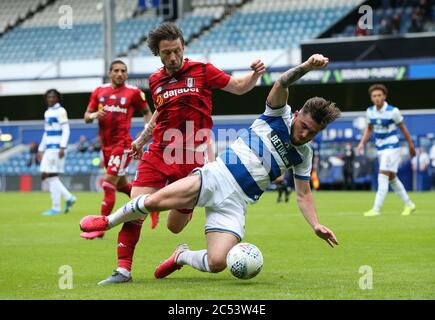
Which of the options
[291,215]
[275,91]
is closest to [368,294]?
[275,91]

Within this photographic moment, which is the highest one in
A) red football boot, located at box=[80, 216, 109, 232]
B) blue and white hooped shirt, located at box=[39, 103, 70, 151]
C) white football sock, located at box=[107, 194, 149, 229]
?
blue and white hooped shirt, located at box=[39, 103, 70, 151]

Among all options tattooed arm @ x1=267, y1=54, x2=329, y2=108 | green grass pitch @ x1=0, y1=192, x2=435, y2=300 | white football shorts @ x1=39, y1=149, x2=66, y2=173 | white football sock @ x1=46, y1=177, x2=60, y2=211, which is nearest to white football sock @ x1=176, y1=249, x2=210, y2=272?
green grass pitch @ x1=0, y1=192, x2=435, y2=300

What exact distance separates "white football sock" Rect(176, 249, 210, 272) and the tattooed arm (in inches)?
55.4

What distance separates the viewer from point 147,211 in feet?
25.6

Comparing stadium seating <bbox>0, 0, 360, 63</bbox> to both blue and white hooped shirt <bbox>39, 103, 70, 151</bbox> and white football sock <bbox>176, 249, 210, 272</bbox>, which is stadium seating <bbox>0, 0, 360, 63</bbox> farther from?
white football sock <bbox>176, 249, 210, 272</bbox>

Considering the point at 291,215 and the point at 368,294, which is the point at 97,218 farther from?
the point at 291,215

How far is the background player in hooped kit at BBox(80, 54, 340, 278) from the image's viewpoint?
7742 mm

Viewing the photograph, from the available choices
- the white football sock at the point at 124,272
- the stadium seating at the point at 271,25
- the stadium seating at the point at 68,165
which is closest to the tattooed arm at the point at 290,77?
the white football sock at the point at 124,272

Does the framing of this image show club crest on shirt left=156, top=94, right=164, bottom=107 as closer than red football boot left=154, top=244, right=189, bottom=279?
No

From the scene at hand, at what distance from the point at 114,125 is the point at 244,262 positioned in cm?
621

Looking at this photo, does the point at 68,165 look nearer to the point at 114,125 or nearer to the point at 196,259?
the point at 114,125

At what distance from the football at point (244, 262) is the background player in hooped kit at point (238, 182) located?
193mm

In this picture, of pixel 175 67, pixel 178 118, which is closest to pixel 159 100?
pixel 178 118

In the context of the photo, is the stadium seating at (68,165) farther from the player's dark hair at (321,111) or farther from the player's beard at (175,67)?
the player's dark hair at (321,111)
